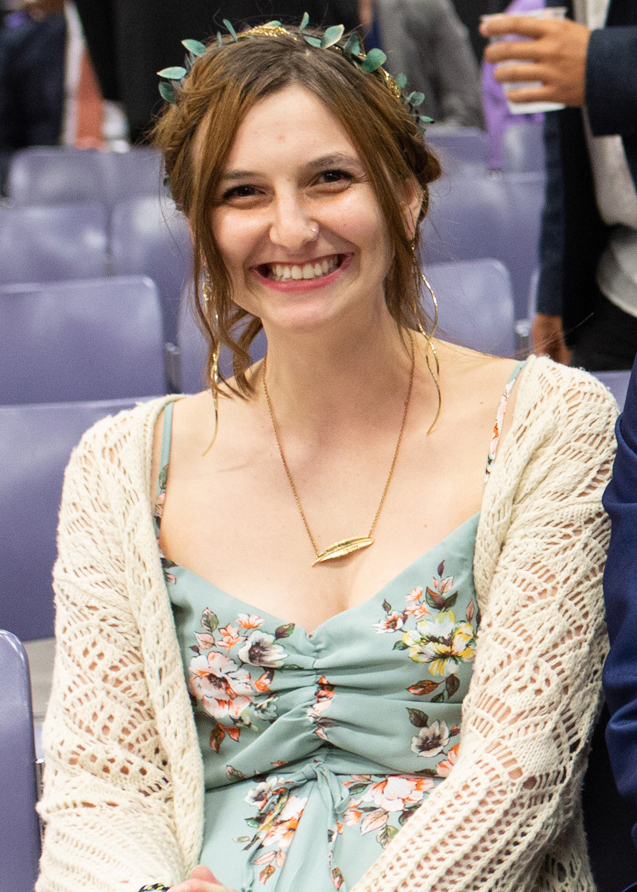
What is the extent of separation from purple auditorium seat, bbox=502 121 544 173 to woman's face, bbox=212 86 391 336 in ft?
12.7

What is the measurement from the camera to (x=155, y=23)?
3188mm

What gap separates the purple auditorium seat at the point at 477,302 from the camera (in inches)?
96.0

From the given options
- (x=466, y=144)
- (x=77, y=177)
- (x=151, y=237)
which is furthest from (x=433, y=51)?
(x=151, y=237)

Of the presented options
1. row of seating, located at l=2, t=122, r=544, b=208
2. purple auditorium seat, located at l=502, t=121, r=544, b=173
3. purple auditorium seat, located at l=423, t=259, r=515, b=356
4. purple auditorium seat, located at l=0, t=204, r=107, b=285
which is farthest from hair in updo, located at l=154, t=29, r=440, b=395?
purple auditorium seat, located at l=502, t=121, r=544, b=173

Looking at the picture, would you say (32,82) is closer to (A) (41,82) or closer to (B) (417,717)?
(A) (41,82)

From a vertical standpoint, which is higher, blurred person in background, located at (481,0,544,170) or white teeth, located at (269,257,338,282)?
white teeth, located at (269,257,338,282)

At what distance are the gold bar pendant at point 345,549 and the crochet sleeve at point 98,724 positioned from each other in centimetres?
25

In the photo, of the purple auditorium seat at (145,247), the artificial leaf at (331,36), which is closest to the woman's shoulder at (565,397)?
the artificial leaf at (331,36)

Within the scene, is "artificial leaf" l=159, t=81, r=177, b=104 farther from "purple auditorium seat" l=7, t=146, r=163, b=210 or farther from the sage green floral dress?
"purple auditorium seat" l=7, t=146, r=163, b=210

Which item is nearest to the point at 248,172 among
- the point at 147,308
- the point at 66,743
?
the point at 66,743

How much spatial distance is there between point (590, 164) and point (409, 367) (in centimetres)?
83

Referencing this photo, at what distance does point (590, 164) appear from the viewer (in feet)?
7.04

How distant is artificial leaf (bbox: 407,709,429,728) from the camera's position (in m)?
1.36

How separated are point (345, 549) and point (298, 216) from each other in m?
0.42
